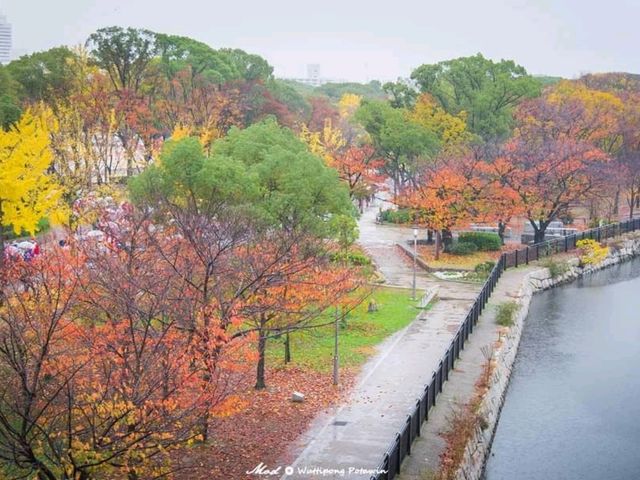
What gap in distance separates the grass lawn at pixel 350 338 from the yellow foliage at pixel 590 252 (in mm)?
17573

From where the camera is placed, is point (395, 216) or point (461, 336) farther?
point (395, 216)

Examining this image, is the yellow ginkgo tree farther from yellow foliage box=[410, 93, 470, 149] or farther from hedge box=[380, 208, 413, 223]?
yellow foliage box=[410, 93, 470, 149]

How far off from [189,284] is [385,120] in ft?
141

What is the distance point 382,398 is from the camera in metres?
23.6

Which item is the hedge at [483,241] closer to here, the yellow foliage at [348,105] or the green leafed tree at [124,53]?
the green leafed tree at [124,53]

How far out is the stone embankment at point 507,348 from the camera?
20.5 meters

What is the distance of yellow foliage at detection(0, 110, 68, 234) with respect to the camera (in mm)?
28281

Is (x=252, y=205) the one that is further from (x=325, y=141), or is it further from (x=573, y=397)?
(x=325, y=141)

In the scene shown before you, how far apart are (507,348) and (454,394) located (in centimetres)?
705

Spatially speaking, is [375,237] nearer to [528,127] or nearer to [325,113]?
[528,127]

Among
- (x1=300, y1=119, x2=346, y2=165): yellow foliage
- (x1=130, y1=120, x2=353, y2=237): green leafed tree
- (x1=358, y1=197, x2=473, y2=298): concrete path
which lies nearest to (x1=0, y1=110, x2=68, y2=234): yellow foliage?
(x1=130, y1=120, x2=353, y2=237): green leafed tree

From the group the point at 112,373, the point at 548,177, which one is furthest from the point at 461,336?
the point at 548,177

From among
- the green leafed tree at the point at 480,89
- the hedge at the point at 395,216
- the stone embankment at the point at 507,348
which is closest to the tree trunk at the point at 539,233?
the stone embankment at the point at 507,348

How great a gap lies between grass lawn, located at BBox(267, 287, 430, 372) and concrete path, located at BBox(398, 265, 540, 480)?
3495mm
